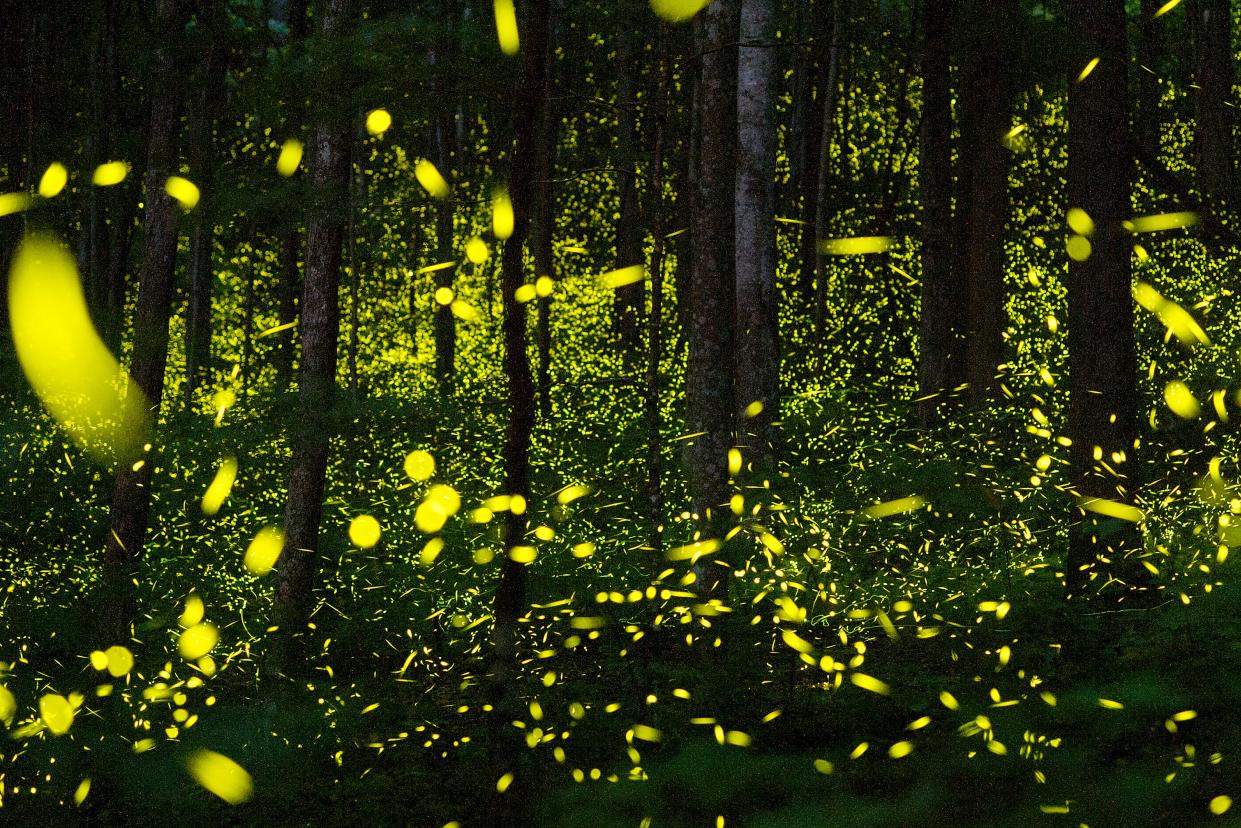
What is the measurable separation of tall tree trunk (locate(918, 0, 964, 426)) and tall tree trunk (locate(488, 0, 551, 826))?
8046mm

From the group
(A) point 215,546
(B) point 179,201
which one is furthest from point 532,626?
(A) point 215,546

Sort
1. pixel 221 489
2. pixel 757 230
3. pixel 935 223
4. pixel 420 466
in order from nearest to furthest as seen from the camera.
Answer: pixel 757 230 → pixel 221 489 → pixel 420 466 → pixel 935 223

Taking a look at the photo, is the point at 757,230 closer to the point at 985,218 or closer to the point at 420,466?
the point at 985,218

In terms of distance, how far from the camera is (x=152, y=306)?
7527 mm

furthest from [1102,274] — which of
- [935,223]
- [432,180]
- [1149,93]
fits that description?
[1149,93]

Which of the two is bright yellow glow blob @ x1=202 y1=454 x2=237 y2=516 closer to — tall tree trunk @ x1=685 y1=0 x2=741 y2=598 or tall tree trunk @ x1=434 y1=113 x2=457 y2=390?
tall tree trunk @ x1=685 y1=0 x2=741 y2=598

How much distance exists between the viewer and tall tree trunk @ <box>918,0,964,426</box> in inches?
449

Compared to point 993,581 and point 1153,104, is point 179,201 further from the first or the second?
point 1153,104

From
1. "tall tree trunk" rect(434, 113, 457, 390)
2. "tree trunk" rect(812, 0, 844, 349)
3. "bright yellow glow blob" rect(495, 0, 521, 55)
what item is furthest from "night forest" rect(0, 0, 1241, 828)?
"tall tree trunk" rect(434, 113, 457, 390)

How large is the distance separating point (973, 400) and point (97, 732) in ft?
29.9

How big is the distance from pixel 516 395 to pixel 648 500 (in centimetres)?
365

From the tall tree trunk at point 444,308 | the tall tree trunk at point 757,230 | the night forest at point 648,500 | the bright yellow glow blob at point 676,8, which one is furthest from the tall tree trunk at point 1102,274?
the tall tree trunk at point 444,308

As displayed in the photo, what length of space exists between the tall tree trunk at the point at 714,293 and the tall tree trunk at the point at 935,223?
17.5ft

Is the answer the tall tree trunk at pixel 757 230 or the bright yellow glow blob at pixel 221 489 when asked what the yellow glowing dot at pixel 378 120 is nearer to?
the tall tree trunk at pixel 757 230
